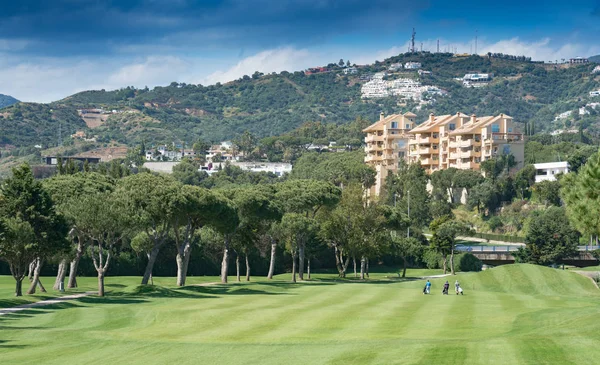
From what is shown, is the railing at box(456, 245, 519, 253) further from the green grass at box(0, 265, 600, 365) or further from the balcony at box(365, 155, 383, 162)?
the balcony at box(365, 155, 383, 162)

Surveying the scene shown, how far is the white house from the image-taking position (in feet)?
489

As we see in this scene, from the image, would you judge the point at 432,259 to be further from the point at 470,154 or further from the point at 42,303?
the point at 42,303

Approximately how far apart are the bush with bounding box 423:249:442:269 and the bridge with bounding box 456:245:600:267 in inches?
109

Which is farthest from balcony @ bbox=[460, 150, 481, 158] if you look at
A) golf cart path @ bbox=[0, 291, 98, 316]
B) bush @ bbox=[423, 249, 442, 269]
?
golf cart path @ bbox=[0, 291, 98, 316]

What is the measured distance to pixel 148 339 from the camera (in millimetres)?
38219

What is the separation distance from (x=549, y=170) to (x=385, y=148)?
4833 centimetres

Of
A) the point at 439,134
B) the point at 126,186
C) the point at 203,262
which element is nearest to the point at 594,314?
the point at 126,186

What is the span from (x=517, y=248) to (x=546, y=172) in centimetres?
3923

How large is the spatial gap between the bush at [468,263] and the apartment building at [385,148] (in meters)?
72.2

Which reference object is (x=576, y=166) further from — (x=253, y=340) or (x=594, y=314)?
(x=253, y=340)

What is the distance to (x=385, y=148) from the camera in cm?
19412

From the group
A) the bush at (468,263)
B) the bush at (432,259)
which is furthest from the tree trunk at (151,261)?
the bush at (432,259)

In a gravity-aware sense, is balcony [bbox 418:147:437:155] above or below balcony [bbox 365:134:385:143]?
below

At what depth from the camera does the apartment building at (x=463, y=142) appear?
17025cm
